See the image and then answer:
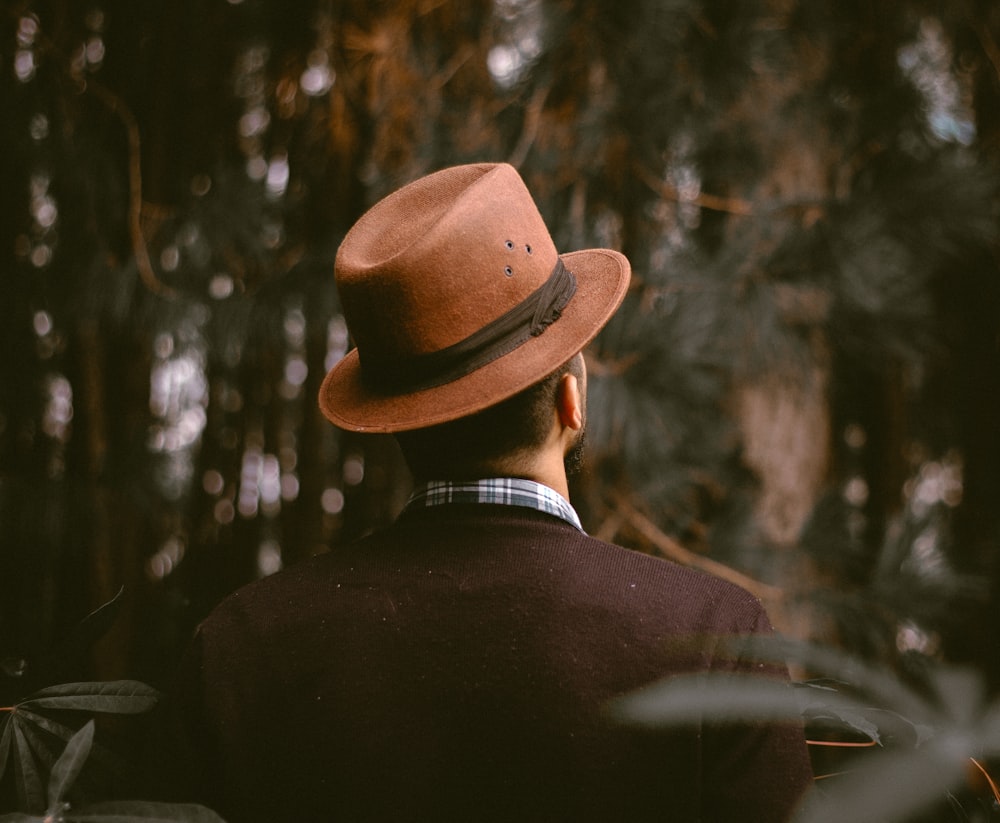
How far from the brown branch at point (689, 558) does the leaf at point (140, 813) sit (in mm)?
1256

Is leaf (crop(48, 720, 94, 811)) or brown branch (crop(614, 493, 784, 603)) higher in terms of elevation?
leaf (crop(48, 720, 94, 811))

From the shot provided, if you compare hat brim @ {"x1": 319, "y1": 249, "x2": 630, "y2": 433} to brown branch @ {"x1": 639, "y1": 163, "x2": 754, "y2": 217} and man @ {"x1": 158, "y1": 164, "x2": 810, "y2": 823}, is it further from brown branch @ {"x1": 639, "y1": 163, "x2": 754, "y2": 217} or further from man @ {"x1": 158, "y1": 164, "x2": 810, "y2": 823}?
brown branch @ {"x1": 639, "y1": 163, "x2": 754, "y2": 217}

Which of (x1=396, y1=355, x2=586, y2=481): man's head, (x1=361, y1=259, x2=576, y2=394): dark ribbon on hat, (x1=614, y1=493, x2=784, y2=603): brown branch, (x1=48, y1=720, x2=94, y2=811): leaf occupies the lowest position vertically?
(x1=614, y1=493, x2=784, y2=603): brown branch

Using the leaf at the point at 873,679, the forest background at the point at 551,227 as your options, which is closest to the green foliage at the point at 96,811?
the leaf at the point at 873,679

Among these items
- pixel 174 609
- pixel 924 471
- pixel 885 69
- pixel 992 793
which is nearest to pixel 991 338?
pixel 924 471

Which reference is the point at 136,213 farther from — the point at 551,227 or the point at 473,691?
the point at 473,691

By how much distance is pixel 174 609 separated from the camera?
1216 millimetres

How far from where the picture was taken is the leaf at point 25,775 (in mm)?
737

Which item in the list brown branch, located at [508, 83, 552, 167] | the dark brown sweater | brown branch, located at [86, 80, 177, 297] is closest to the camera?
the dark brown sweater

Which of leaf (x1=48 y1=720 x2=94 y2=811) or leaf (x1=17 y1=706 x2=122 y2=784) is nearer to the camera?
leaf (x1=48 y1=720 x2=94 y2=811)

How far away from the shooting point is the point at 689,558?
1.78 m

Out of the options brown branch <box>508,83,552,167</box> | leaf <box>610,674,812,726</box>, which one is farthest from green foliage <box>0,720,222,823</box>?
brown branch <box>508,83,552,167</box>

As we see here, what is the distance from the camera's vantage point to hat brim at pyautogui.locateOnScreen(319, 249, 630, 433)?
0.94 m

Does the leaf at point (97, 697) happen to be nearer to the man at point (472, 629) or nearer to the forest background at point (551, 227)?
the man at point (472, 629)
